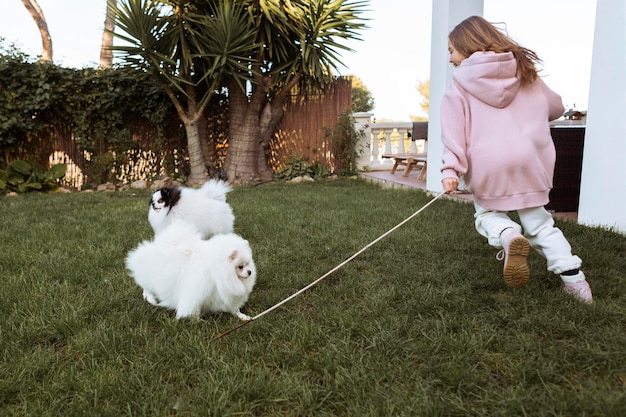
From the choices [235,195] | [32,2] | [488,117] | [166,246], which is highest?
[32,2]

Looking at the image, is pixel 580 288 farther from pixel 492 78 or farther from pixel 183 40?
pixel 183 40

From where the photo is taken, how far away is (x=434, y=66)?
5.96 m

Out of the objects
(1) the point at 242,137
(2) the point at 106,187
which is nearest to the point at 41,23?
(2) the point at 106,187

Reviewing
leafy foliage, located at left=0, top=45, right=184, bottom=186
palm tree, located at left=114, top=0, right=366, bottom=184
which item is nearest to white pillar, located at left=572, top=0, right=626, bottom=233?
palm tree, located at left=114, top=0, right=366, bottom=184

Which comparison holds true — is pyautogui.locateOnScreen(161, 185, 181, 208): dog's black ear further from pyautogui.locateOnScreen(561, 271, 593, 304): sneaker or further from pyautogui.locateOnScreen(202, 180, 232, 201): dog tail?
pyautogui.locateOnScreen(561, 271, 593, 304): sneaker

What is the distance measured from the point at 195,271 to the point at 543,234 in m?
1.91

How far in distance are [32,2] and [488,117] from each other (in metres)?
14.9

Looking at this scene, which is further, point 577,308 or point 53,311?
point 53,311

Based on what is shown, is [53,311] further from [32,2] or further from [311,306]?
[32,2]

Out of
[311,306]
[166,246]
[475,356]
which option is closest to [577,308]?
[475,356]

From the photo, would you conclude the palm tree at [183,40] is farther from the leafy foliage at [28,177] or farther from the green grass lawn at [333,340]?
the green grass lawn at [333,340]

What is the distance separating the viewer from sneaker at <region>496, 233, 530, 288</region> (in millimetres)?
2250

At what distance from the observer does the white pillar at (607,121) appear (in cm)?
357

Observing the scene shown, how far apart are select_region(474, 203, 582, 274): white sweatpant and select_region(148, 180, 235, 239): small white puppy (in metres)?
1.96
